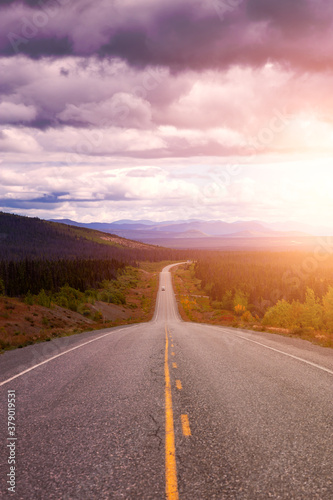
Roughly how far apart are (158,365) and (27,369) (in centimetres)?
427

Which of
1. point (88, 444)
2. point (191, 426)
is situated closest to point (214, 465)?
point (191, 426)

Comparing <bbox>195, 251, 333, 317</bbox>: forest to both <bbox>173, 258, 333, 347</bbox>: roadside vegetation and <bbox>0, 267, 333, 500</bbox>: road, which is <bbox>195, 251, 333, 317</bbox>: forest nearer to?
<bbox>173, 258, 333, 347</bbox>: roadside vegetation

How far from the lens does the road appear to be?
3.93 metres

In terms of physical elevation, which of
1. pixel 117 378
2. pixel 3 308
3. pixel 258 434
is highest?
pixel 258 434

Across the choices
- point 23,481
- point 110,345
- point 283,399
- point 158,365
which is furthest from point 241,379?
point 110,345

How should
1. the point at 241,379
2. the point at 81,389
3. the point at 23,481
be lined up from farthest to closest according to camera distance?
the point at 241,379, the point at 81,389, the point at 23,481

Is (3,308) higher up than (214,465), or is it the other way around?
(214,465)

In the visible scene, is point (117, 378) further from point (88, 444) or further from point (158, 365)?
point (88, 444)

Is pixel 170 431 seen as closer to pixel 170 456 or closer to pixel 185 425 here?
pixel 185 425

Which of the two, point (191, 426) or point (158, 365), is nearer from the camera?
point (191, 426)

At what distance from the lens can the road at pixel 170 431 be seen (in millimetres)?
3928

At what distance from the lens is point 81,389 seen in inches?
308

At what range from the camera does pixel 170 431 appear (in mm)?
5348

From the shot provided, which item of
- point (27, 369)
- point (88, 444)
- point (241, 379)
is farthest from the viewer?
point (27, 369)
